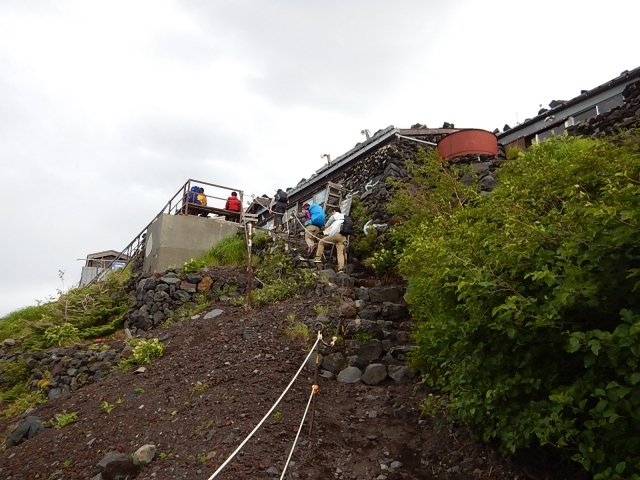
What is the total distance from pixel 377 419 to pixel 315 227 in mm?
6998

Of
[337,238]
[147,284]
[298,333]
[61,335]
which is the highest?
[337,238]

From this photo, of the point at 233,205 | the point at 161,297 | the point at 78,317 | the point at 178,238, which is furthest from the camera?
the point at 233,205

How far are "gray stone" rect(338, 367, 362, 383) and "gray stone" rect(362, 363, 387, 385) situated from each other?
0.10m

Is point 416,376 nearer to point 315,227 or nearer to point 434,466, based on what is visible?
point 434,466

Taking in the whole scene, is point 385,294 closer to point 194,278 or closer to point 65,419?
point 65,419

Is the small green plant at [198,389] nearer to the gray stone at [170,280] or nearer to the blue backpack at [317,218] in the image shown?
the blue backpack at [317,218]

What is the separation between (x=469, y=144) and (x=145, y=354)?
10518 mm

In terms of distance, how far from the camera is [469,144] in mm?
13906

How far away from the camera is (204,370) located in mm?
7449

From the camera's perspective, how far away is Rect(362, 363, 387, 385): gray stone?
22.6 feet

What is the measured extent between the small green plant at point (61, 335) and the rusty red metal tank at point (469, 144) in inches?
459

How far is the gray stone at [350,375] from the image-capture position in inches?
277

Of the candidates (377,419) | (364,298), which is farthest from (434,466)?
(364,298)

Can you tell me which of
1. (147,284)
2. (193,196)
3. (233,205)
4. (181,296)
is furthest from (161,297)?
(233,205)
